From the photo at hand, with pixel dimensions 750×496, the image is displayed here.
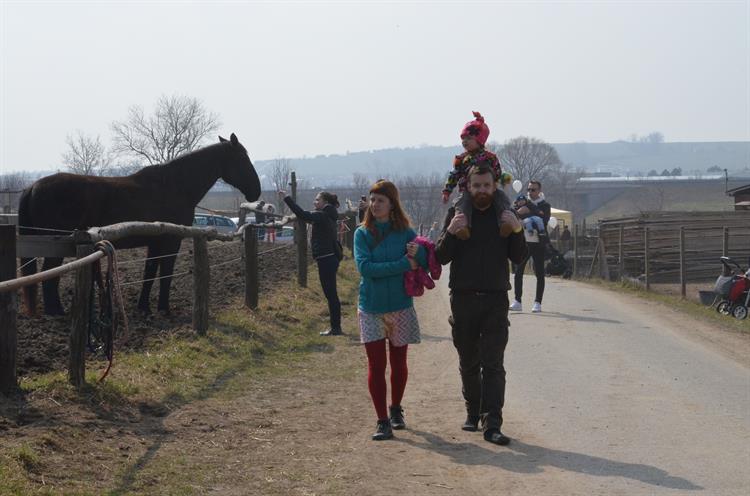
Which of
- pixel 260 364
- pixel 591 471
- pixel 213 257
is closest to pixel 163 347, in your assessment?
pixel 260 364

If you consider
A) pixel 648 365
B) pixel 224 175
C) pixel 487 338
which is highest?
pixel 224 175

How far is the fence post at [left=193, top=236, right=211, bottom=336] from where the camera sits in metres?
10.5

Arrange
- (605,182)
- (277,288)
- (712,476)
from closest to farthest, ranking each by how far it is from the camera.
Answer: (712,476) → (277,288) → (605,182)

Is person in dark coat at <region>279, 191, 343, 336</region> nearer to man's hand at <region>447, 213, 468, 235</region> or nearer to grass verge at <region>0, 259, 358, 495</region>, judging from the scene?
grass verge at <region>0, 259, 358, 495</region>

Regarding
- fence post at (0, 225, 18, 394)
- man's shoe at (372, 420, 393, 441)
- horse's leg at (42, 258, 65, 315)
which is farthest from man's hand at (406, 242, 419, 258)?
horse's leg at (42, 258, 65, 315)

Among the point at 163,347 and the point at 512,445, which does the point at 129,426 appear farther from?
the point at 163,347

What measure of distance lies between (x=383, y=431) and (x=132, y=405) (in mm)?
1857

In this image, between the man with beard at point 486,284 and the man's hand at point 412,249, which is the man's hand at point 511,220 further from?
the man's hand at point 412,249

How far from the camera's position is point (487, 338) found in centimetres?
661

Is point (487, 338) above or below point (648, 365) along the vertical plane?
above

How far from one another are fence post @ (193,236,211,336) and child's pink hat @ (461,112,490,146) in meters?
4.68

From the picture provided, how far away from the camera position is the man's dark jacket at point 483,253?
6555 mm

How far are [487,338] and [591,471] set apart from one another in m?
1.17

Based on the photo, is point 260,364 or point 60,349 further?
point 260,364
